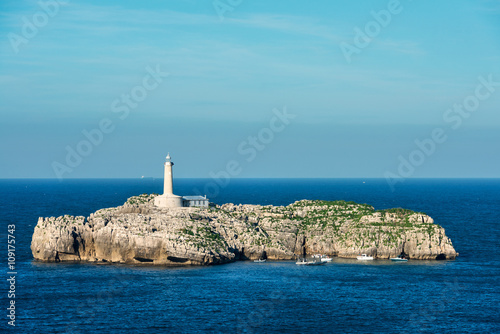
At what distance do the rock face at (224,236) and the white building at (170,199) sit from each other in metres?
2.71

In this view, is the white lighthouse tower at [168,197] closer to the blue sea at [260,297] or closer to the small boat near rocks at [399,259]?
the blue sea at [260,297]

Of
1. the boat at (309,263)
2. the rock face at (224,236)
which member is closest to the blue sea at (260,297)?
the boat at (309,263)

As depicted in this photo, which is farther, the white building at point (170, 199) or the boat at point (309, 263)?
the white building at point (170, 199)

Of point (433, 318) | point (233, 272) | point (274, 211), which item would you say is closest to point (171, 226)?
point (233, 272)

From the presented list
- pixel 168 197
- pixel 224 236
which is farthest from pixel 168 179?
pixel 224 236

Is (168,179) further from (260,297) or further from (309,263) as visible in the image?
(260,297)

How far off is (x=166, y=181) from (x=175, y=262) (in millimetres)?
20949

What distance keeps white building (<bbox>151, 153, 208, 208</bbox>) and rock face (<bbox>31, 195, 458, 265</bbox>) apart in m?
2.71

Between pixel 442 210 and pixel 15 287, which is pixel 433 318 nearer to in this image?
pixel 15 287

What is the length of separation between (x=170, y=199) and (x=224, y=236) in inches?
557

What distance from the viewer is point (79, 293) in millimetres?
72438

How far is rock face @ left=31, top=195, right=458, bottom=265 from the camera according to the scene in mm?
89500

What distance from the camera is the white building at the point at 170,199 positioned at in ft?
342

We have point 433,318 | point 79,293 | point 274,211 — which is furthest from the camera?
point 274,211
